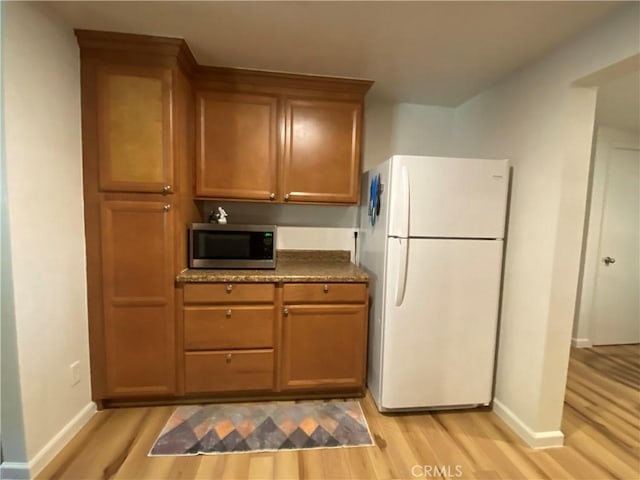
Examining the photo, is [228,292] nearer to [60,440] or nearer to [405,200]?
[60,440]

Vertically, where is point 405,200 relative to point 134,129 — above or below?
below

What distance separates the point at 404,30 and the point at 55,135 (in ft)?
6.22

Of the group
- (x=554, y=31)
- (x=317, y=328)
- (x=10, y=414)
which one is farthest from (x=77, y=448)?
(x=554, y=31)

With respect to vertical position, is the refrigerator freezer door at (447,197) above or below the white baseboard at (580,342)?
above

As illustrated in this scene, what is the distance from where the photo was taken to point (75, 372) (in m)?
1.84

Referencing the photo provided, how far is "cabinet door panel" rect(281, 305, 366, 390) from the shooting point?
2.16 meters

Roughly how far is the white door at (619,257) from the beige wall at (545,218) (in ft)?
6.81

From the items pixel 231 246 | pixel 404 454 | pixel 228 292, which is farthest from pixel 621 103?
pixel 228 292

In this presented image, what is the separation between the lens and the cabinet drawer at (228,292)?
2.03 metres

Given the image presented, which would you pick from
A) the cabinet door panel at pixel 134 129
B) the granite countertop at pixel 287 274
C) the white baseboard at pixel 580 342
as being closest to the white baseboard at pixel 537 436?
the granite countertop at pixel 287 274

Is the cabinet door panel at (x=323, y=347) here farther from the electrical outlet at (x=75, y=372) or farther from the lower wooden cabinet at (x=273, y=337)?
the electrical outlet at (x=75, y=372)

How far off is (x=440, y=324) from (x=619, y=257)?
2.76 metres

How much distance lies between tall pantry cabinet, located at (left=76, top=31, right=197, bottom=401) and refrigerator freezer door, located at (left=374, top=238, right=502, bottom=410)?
55.6 inches

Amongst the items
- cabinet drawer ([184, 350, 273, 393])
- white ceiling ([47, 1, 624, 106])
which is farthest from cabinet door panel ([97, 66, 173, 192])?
cabinet drawer ([184, 350, 273, 393])
